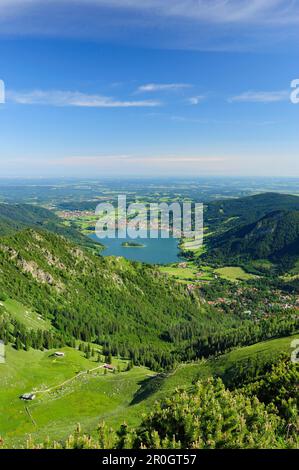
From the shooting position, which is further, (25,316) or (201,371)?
(25,316)

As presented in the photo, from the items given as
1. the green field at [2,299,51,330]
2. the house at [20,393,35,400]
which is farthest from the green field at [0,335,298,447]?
the green field at [2,299,51,330]

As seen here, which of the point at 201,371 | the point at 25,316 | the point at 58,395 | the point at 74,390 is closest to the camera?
the point at 58,395

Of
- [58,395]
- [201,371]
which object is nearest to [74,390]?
[58,395]

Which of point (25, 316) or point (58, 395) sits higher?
point (58, 395)

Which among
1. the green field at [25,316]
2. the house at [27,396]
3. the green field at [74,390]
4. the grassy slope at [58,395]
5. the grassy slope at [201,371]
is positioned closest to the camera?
the grassy slope at [58,395]

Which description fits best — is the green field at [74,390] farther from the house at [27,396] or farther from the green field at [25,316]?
the green field at [25,316]

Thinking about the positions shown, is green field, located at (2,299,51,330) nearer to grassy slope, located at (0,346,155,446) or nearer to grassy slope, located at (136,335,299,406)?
grassy slope, located at (0,346,155,446)

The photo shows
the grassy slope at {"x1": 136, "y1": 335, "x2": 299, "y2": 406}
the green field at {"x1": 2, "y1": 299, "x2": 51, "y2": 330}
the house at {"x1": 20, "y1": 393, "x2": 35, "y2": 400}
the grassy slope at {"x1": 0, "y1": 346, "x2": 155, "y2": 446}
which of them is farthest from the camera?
the green field at {"x1": 2, "y1": 299, "x2": 51, "y2": 330}

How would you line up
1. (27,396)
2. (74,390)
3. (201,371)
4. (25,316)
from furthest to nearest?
(25,316) < (201,371) < (74,390) < (27,396)

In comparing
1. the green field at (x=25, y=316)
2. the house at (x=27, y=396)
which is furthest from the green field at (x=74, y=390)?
the green field at (x=25, y=316)

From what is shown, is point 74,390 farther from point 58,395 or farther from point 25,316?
point 25,316

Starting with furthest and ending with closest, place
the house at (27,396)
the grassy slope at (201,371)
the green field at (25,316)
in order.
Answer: the green field at (25,316) < the grassy slope at (201,371) < the house at (27,396)
